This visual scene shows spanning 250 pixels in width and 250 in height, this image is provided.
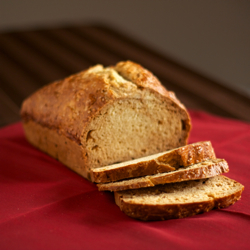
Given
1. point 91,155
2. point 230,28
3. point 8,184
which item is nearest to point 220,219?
point 91,155

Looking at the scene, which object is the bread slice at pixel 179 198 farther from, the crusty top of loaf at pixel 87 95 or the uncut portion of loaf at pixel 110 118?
Answer: the crusty top of loaf at pixel 87 95

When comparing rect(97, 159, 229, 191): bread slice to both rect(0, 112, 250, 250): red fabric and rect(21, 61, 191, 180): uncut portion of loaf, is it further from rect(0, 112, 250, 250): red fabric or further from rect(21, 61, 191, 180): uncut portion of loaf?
rect(21, 61, 191, 180): uncut portion of loaf

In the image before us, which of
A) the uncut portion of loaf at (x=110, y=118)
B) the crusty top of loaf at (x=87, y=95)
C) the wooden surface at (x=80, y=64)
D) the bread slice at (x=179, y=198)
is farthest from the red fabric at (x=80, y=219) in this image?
the wooden surface at (x=80, y=64)

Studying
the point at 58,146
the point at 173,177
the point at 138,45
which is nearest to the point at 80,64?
the point at 138,45

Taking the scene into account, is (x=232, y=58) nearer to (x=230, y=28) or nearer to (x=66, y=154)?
(x=230, y=28)

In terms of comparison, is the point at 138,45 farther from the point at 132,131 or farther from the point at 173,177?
the point at 173,177
